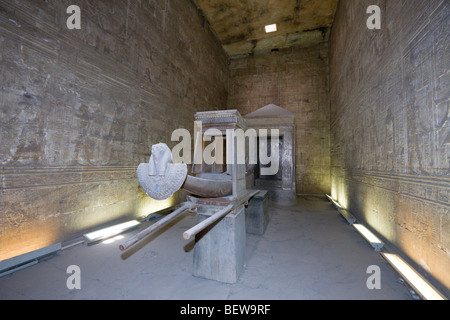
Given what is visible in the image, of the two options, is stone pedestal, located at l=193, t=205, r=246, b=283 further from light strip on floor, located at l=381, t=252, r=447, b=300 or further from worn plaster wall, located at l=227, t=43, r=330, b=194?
worn plaster wall, located at l=227, t=43, r=330, b=194

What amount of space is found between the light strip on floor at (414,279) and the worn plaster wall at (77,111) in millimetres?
5109

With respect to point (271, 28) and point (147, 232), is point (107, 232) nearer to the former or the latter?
point (147, 232)

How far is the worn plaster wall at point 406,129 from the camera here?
2.25m

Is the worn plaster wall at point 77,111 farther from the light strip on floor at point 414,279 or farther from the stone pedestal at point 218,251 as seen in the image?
the light strip on floor at point 414,279

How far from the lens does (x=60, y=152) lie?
3430mm

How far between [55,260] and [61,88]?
9.27 feet

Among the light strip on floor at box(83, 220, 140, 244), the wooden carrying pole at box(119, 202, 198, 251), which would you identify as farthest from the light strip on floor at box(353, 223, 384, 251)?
the light strip on floor at box(83, 220, 140, 244)

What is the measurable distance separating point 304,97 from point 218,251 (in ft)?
31.8

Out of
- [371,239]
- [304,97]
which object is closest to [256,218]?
[371,239]

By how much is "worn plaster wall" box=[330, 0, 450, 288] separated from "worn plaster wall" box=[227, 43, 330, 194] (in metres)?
4.49

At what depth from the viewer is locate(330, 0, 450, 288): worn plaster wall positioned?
2.25 metres

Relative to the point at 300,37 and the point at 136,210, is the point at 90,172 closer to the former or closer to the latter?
the point at 136,210

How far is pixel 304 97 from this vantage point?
10078mm
